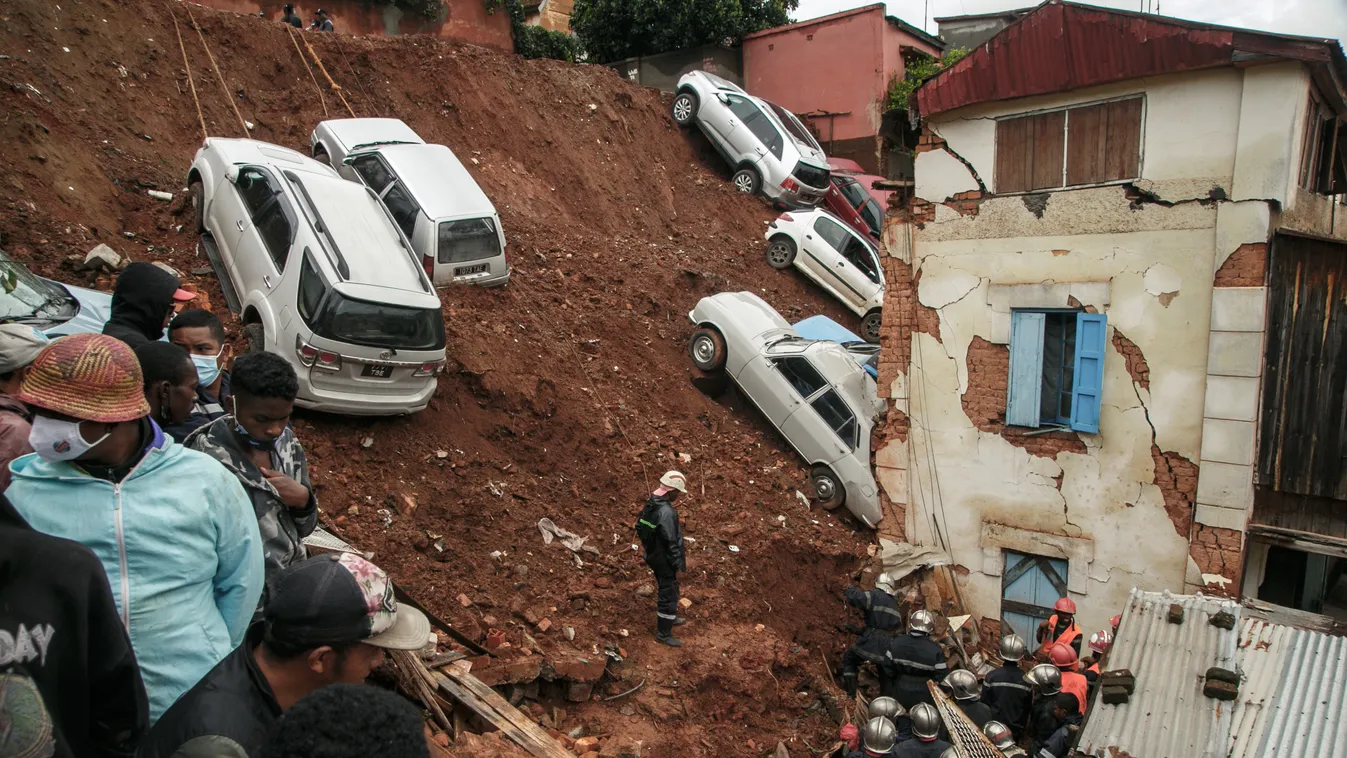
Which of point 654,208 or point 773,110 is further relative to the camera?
point 773,110

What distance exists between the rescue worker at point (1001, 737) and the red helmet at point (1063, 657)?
103cm

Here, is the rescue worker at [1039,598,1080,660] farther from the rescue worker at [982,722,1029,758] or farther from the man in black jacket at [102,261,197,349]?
the man in black jacket at [102,261,197,349]

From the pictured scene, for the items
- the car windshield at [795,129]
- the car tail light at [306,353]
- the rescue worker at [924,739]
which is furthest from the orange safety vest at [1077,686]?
the car windshield at [795,129]

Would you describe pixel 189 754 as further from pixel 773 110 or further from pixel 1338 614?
pixel 773 110

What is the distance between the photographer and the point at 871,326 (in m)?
15.7

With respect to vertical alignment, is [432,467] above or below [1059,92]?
below

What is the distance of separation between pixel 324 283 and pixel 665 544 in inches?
164

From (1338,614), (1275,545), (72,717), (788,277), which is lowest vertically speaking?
(1338,614)

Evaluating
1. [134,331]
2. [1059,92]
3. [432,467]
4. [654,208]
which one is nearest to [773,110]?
[654,208]

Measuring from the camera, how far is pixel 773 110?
19.6 meters

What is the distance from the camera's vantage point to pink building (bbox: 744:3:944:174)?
77.3ft

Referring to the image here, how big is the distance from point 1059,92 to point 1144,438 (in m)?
3.76

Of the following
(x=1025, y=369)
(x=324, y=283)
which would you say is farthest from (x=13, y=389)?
(x=1025, y=369)

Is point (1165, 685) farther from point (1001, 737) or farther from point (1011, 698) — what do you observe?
point (1011, 698)
